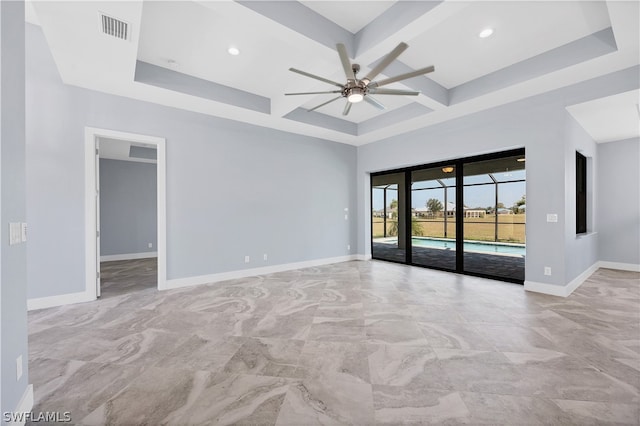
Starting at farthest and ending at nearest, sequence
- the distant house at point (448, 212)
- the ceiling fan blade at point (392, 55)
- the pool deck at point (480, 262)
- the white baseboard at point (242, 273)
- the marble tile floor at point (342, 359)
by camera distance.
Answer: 1. the distant house at point (448, 212)
2. the pool deck at point (480, 262)
3. the white baseboard at point (242, 273)
4. the ceiling fan blade at point (392, 55)
5. the marble tile floor at point (342, 359)

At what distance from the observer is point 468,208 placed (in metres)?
5.28

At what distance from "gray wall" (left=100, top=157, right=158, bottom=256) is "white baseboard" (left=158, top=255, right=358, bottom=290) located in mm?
4281

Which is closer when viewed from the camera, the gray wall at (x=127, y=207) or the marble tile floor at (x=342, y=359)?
the marble tile floor at (x=342, y=359)

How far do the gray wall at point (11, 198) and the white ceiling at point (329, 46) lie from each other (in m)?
1.21

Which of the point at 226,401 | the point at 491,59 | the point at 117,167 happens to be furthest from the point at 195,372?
the point at 117,167

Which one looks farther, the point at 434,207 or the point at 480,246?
the point at 480,246

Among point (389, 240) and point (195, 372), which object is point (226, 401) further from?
point (389, 240)

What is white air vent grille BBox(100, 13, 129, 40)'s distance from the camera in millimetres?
2489

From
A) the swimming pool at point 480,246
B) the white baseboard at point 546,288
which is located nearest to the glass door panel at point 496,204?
the white baseboard at point 546,288

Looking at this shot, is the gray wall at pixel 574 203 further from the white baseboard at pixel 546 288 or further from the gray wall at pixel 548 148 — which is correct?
the white baseboard at pixel 546 288

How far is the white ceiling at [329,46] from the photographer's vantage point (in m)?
2.57

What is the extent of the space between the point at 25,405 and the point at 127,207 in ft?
23.6

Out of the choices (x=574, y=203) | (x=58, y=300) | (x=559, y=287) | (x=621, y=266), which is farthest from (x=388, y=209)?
(x=58, y=300)

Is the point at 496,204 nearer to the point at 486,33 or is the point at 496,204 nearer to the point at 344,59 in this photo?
the point at 486,33
